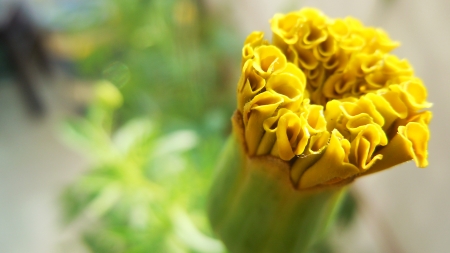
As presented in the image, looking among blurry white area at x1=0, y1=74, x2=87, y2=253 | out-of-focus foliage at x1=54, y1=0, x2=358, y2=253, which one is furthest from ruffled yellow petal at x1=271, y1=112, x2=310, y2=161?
blurry white area at x1=0, y1=74, x2=87, y2=253

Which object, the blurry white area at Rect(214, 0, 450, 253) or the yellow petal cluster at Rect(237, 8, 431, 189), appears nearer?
the yellow petal cluster at Rect(237, 8, 431, 189)

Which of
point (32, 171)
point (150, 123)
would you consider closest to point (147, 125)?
point (150, 123)

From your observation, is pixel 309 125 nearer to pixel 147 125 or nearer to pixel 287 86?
pixel 287 86

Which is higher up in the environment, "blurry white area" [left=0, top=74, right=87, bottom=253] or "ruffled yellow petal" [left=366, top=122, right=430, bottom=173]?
"blurry white area" [left=0, top=74, right=87, bottom=253]

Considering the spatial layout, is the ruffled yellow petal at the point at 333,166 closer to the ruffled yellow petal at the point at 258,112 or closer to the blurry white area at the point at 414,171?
the ruffled yellow petal at the point at 258,112

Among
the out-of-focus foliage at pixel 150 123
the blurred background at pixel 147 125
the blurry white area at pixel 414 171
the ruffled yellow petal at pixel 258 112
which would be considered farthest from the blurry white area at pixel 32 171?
the ruffled yellow petal at pixel 258 112

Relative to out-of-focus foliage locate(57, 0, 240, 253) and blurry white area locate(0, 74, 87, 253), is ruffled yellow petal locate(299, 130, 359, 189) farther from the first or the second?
blurry white area locate(0, 74, 87, 253)
